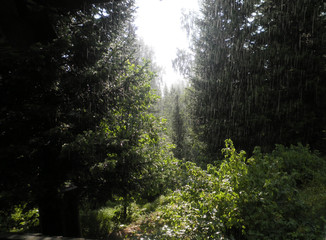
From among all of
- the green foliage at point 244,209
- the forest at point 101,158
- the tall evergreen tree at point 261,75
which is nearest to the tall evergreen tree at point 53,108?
the forest at point 101,158

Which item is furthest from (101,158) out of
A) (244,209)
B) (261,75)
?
(261,75)

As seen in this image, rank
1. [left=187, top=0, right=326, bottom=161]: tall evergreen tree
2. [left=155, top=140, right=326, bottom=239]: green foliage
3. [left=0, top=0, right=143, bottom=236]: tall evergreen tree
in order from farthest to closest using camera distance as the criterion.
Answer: [left=187, top=0, right=326, bottom=161]: tall evergreen tree, [left=0, top=0, right=143, bottom=236]: tall evergreen tree, [left=155, top=140, right=326, bottom=239]: green foliage

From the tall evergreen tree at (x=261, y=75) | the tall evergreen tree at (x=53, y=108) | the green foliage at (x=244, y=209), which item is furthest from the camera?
the tall evergreen tree at (x=261, y=75)

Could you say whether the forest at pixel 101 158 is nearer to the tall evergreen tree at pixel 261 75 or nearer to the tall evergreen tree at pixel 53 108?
the tall evergreen tree at pixel 53 108

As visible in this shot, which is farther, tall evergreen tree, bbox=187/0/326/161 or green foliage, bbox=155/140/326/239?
tall evergreen tree, bbox=187/0/326/161

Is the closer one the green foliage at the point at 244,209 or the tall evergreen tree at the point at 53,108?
the green foliage at the point at 244,209

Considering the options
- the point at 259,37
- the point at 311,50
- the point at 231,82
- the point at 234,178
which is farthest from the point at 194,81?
the point at 234,178

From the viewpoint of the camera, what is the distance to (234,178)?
380 cm

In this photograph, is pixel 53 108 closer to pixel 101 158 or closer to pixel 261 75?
pixel 101 158

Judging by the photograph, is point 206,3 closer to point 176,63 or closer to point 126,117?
point 176,63

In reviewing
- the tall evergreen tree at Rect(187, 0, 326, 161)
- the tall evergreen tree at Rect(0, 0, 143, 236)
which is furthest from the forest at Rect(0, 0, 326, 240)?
the tall evergreen tree at Rect(187, 0, 326, 161)

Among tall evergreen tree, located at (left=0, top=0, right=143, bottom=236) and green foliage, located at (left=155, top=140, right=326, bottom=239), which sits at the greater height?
tall evergreen tree, located at (left=0, top=0, right=143, bottom=236)

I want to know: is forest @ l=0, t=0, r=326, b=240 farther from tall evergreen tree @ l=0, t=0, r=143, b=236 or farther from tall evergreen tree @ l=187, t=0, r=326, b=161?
tall evergreen tree @ l=187, t=0, r=326, b=161

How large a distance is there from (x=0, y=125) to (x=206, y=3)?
13.2 metres
